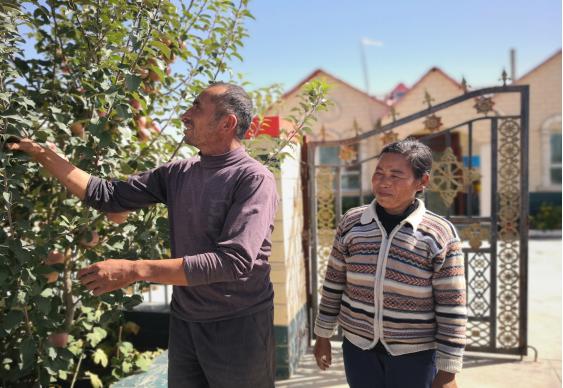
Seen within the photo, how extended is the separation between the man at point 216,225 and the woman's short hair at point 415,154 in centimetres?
56

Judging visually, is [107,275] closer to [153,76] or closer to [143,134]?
[153,76]

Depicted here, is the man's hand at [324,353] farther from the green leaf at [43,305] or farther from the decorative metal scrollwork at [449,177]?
the decorative metal scrollwork at [449,177]

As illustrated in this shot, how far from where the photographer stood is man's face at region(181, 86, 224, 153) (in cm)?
173

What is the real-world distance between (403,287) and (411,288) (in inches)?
1.2

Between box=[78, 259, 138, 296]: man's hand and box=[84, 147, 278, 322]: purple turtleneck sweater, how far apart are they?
0.21 meters

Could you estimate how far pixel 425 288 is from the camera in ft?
5.94

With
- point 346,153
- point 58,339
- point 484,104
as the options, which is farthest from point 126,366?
point 484,104

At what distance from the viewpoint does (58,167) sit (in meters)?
1.83

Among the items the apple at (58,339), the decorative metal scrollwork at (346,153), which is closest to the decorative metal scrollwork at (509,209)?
the decorative metal scrollwork at (346,153)

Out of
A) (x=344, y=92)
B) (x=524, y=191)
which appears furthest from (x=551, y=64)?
(x=524, y=191)

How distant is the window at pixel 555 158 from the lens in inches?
566

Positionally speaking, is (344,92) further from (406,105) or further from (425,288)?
(425,288)

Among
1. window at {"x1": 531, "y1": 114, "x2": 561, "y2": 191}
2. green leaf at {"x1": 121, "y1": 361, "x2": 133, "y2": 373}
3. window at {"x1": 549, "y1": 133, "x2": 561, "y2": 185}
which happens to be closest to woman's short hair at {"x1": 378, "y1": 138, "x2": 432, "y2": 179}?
green leaf at {"x1": 121, "y1": 361, "x2": 133, "y2": 373}

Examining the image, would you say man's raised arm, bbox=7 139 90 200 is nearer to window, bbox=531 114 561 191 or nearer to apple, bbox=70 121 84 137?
apple, bbox=70 121 84 137
